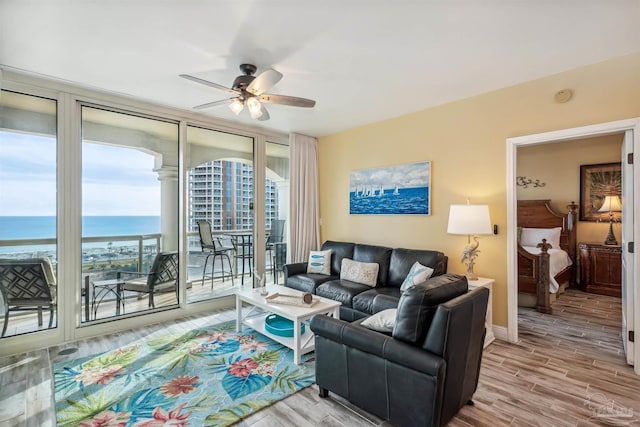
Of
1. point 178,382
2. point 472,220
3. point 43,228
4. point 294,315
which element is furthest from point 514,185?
point 43,228

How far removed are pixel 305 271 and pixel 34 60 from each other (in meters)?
3.66

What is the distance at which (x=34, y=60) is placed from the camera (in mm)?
2691

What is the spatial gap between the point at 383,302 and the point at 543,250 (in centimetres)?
259

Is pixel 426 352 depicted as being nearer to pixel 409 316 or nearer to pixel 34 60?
pixel 409 316

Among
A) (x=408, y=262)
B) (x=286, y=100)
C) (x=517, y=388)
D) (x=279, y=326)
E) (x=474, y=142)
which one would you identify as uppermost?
(x=286, y=100)

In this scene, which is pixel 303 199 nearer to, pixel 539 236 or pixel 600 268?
pixel 539 236

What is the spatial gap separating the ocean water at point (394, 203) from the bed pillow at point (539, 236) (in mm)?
2987

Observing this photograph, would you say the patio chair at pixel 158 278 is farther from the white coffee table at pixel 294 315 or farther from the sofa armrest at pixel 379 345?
the sofa armrest at pixel 379 345

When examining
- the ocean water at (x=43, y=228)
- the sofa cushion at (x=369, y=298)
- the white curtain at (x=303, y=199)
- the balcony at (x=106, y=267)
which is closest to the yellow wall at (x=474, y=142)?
the white curtain at (x=303, y=199)

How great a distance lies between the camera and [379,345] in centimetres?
183

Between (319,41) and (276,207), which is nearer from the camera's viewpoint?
(319,41)

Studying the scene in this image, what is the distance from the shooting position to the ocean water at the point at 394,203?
3986 mm

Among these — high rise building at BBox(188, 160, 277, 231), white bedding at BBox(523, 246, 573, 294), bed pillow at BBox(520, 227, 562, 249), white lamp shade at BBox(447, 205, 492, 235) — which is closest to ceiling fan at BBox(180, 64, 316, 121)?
high rise building at BBox(188, 160, 277, 231)

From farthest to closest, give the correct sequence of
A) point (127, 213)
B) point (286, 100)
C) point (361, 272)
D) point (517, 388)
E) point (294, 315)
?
point (361, 272)
point (127, 213)
point (286, 100)
point (294, 315)
point (517, 388)
